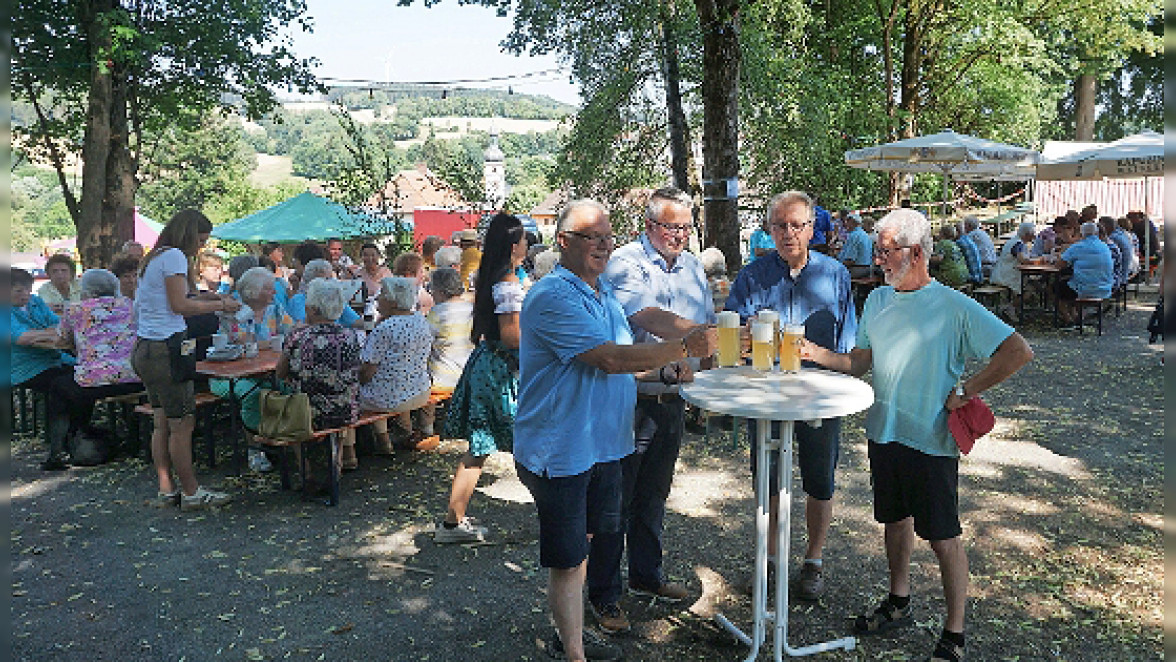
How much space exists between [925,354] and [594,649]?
5.57 feet

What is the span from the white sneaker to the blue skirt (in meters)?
2.10

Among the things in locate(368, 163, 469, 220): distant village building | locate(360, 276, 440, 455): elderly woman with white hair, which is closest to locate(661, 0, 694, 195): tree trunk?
locate(368, 163, 469, 220): distant village building

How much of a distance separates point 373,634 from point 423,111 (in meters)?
121

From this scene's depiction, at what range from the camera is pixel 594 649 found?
130 inches

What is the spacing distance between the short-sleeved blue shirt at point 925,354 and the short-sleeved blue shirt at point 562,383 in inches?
41.1

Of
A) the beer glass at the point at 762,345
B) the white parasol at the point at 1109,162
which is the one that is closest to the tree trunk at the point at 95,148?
the beer glass at the point at 762,345

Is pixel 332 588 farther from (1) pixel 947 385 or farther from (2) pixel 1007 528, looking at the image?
(2) pixel 1007 528

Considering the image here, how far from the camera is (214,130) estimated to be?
5322 cm

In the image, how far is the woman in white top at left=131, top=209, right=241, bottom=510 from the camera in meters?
4.76

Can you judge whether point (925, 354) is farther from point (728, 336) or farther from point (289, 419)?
point (289, 419)

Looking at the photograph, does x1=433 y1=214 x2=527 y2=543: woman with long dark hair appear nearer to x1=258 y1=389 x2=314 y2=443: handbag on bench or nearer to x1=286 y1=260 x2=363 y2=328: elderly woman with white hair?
x1=258 y1=389 x2=314 y2=443: handbag on bench

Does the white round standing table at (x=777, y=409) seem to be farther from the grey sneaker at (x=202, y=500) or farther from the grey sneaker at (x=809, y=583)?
the grey sneaker at (x=202, y=500)

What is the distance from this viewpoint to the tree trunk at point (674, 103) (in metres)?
11.0

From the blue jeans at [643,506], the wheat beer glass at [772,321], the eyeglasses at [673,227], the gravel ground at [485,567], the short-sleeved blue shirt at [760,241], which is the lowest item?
the gravel ground at [485,567]
